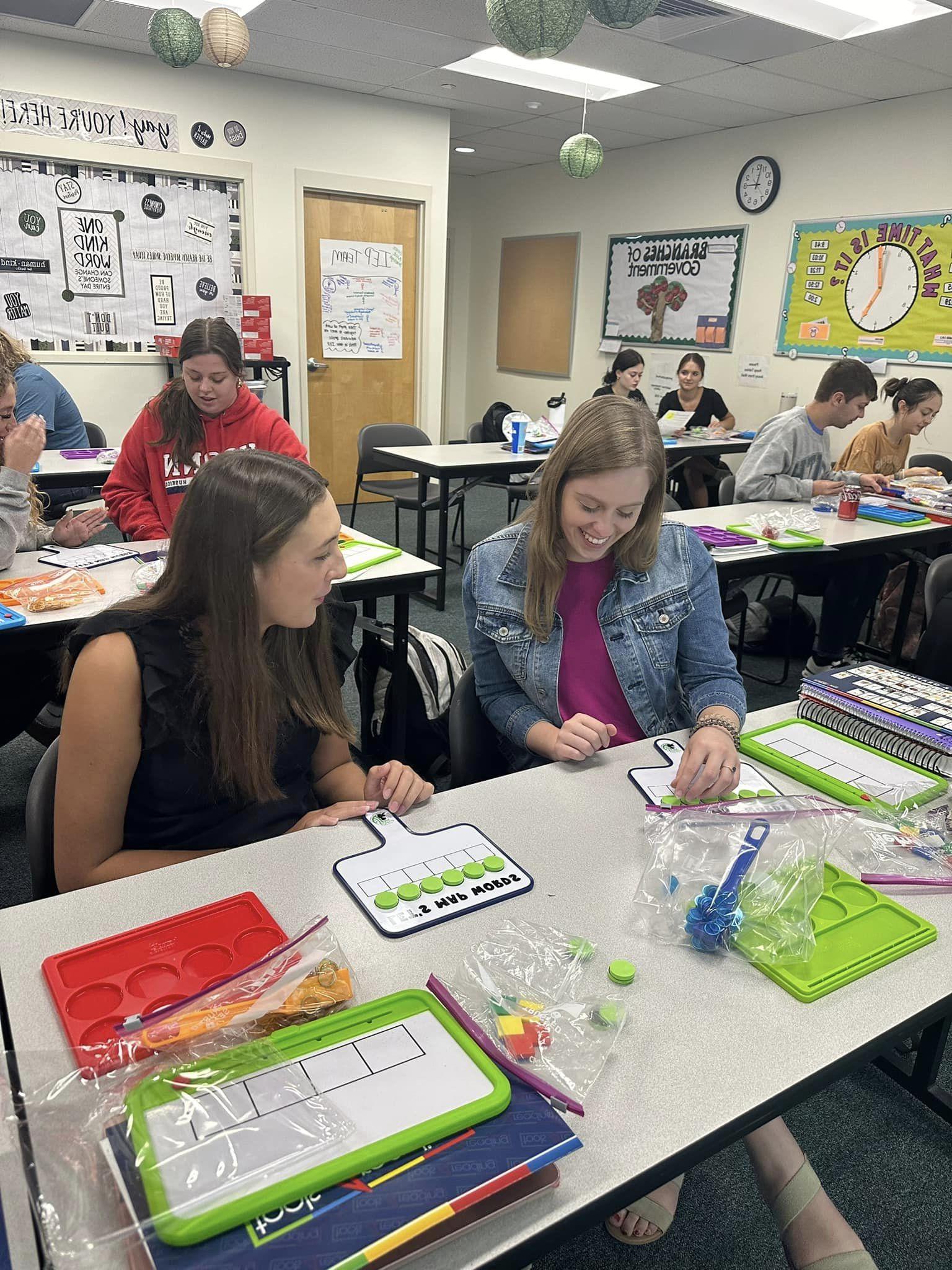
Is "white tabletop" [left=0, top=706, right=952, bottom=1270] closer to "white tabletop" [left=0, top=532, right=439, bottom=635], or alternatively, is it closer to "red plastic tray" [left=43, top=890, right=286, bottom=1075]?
"red plastic tray" [left=43, top=890, right=286, bottom=1075]

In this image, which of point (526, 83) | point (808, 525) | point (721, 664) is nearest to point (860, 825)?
point (721, 664)

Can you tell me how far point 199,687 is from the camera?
1161mm

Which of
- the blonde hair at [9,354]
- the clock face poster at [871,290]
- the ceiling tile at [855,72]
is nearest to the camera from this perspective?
the blonde hair at [9,354]

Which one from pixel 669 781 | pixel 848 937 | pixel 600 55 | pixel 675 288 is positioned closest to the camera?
pixel 848 937

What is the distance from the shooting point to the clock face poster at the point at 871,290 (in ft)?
16.3

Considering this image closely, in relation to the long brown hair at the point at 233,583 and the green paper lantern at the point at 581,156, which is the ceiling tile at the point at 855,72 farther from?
the long brown hair at the point at 233,583

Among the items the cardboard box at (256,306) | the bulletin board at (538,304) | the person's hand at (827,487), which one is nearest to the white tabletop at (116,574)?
the person's hand at (827,487)

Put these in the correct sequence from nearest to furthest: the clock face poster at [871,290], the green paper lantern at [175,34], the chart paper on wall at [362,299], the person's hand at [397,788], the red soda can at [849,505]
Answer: the person's hand at [397,788] < the green paper lantern at [175,34] < the red soda can at [849,505] < the clock face poster at [871,290] < the chart paper on wall at [362,299]

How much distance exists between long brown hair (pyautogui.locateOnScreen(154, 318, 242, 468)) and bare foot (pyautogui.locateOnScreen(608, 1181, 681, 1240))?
7.69 ft

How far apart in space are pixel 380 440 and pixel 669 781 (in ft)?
12.9

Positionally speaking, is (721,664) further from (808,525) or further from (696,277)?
(696,277)

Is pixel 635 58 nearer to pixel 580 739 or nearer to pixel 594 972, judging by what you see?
pixel 580 739

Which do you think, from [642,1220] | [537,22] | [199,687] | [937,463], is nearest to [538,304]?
[937,463]

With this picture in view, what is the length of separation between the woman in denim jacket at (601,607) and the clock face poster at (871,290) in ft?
14.5
